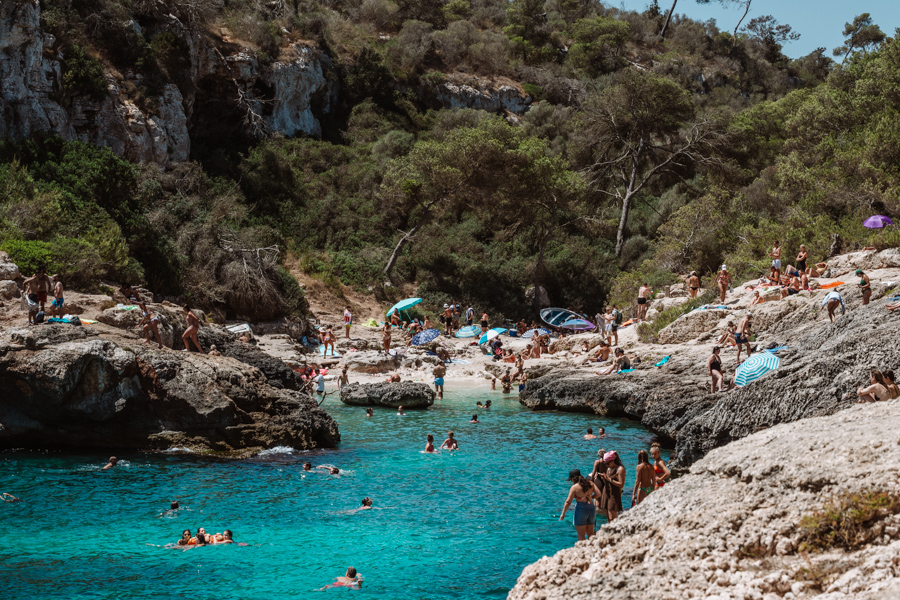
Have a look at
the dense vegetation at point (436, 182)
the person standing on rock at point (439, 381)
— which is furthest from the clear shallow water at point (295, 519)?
the dense vegetation at point (436, 182)

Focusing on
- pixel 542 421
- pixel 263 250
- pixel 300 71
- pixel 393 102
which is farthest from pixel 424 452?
pixel 393 102

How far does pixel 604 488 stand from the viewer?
10.7 m

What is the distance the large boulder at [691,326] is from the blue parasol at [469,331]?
9543 millimetres

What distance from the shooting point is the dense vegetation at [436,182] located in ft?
93.7

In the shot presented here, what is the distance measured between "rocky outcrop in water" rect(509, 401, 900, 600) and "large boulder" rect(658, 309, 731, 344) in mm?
17691

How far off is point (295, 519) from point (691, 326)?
1727 cm

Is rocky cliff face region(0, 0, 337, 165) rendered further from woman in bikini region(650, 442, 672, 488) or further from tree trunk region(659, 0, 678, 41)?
tree trunk region(659, 0, 678, 41)

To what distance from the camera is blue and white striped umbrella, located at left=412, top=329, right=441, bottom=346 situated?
28.9 meters

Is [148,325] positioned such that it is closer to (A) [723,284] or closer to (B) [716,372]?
(B) [716,372]

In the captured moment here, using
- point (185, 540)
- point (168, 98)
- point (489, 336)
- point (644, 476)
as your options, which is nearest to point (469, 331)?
point (489, 336)

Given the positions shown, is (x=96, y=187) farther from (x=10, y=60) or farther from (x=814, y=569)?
(x=814, y=569)

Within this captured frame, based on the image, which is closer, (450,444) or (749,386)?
(749,386)

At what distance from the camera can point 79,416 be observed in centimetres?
1520

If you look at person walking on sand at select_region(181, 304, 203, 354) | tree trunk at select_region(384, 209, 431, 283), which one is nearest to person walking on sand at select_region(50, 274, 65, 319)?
person walking on sand at select_region(181, 304, 203, 354)
